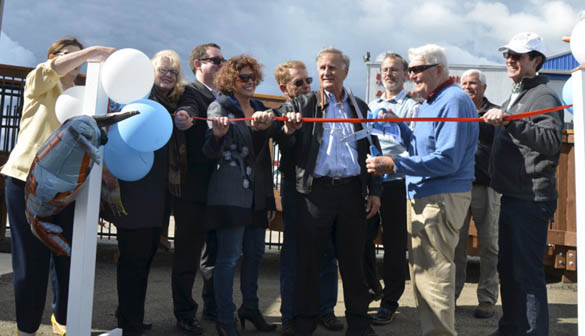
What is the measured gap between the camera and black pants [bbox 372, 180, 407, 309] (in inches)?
162

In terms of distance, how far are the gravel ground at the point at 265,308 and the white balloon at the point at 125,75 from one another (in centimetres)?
182

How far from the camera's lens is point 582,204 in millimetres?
2283

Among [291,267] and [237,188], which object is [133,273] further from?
[291,267]

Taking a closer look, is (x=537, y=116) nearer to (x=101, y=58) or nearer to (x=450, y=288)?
(x=450, y=288)

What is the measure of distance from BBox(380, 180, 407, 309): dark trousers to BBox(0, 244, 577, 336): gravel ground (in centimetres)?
27

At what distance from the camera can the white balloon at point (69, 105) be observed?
2.74m

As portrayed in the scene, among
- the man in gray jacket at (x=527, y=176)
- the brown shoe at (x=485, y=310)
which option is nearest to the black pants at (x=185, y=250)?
the man in gray jacket at (x=527, y=176)

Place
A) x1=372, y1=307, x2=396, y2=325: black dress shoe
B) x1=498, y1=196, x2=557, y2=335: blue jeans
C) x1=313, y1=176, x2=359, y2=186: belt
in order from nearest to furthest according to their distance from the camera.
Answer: x1=498, y1=196, x2=557, y2=335: blue jeans
x1=313, y1=176, x2=359, y2=186: belt
x1=372, y1=307, x2=396, y2=325: black dress shoe

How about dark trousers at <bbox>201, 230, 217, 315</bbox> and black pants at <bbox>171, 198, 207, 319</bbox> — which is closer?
black pants at <bbox>171, 198, 207, 319</bbox>

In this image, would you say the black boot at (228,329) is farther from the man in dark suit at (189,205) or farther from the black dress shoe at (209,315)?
the black dress shoe at (209,315)

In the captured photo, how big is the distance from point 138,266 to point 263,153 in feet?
3.82

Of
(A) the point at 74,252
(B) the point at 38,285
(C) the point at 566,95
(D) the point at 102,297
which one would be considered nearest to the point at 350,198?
(C) the point at 566,95

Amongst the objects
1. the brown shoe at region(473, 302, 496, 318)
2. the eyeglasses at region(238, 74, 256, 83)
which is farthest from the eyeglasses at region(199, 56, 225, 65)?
the brown shoe at region(473, 302, 496, 318)

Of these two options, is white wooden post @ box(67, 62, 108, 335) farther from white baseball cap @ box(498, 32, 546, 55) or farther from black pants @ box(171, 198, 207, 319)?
white baseball cap @ box(498, 32, 546, 55)
